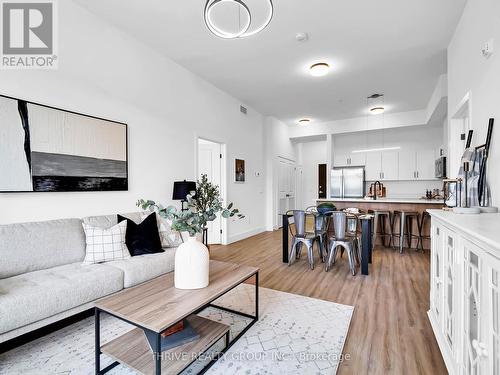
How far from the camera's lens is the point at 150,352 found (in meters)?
1.53

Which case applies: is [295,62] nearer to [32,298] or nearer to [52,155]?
[52,155]

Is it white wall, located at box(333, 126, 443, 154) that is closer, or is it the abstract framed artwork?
the abstract framed artwork

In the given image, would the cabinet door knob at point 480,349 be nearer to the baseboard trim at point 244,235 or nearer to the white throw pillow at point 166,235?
the white throw pillow at point 166,235

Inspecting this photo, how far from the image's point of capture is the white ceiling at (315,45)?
278cm

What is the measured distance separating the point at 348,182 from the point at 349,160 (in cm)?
82

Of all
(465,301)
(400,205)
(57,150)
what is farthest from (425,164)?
(57,150)

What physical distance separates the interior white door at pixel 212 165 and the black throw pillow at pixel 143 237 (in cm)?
233

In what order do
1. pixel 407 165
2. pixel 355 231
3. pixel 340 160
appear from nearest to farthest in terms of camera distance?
pixel 355 231, pixel 407 165, pixel 340 160

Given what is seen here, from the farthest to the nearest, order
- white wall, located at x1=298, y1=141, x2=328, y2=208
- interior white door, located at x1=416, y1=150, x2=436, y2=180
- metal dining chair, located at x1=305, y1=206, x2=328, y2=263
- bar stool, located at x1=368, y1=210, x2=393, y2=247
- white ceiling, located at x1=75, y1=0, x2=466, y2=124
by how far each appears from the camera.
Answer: white wall, located at x1=298, y1=141, x2=328, y2=208 < interior white door, located at x1=416, y1=150, x2=436, y2=180 < bar stool, located at x1=368, y1=210, x2=393, y2=247 < metal dining chair, located at x1=305, y1=206, x2=328, y2=263 < white ceiling, located at x1=75, y1=0, x2=466, y2=124

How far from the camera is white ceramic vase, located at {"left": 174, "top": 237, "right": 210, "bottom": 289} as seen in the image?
5.84 feet

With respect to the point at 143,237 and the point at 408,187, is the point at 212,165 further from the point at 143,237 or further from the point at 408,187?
the point at 408,187

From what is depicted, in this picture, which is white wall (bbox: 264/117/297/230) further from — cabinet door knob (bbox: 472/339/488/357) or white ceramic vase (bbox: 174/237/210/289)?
cabinet door knob (bbox: 472/339/488/357)

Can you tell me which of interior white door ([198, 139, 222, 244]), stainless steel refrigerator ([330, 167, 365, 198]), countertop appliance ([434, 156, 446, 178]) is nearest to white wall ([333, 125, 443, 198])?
stainless steel refrigerator ([330, 167, 365, 198])

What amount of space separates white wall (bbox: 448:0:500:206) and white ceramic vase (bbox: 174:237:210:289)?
224cm
